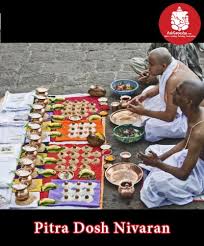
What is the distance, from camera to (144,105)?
23.4 feet

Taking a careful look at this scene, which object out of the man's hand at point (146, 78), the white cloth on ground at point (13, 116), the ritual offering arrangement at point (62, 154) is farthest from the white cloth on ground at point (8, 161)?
the man's hand at point (146, 78)

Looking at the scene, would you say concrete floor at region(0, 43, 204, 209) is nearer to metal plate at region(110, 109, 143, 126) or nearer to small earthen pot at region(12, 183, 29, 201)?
metal plate at region(110, 109, 143, 126)

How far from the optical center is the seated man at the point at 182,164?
516cm

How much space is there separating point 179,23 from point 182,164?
2.33m

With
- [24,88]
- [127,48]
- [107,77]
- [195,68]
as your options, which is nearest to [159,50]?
[195,68]

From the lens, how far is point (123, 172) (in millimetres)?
6078

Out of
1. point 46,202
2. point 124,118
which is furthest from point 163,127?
point 46,202

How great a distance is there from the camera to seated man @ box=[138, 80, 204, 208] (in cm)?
516

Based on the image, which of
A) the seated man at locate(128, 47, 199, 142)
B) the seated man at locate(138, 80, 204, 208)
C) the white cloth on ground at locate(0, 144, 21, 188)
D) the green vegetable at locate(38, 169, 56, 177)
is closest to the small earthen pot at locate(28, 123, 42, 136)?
the white cloth on ground at locate(0, 144, 21, 188)

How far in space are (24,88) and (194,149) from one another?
3.82 m

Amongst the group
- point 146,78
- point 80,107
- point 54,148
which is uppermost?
point 146,78

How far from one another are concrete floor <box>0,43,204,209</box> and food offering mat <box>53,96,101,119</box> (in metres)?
0.29

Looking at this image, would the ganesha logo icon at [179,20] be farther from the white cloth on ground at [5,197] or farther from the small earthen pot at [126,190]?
the white cloth on ground at [5,197]

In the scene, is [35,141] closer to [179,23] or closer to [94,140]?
[94,140]
